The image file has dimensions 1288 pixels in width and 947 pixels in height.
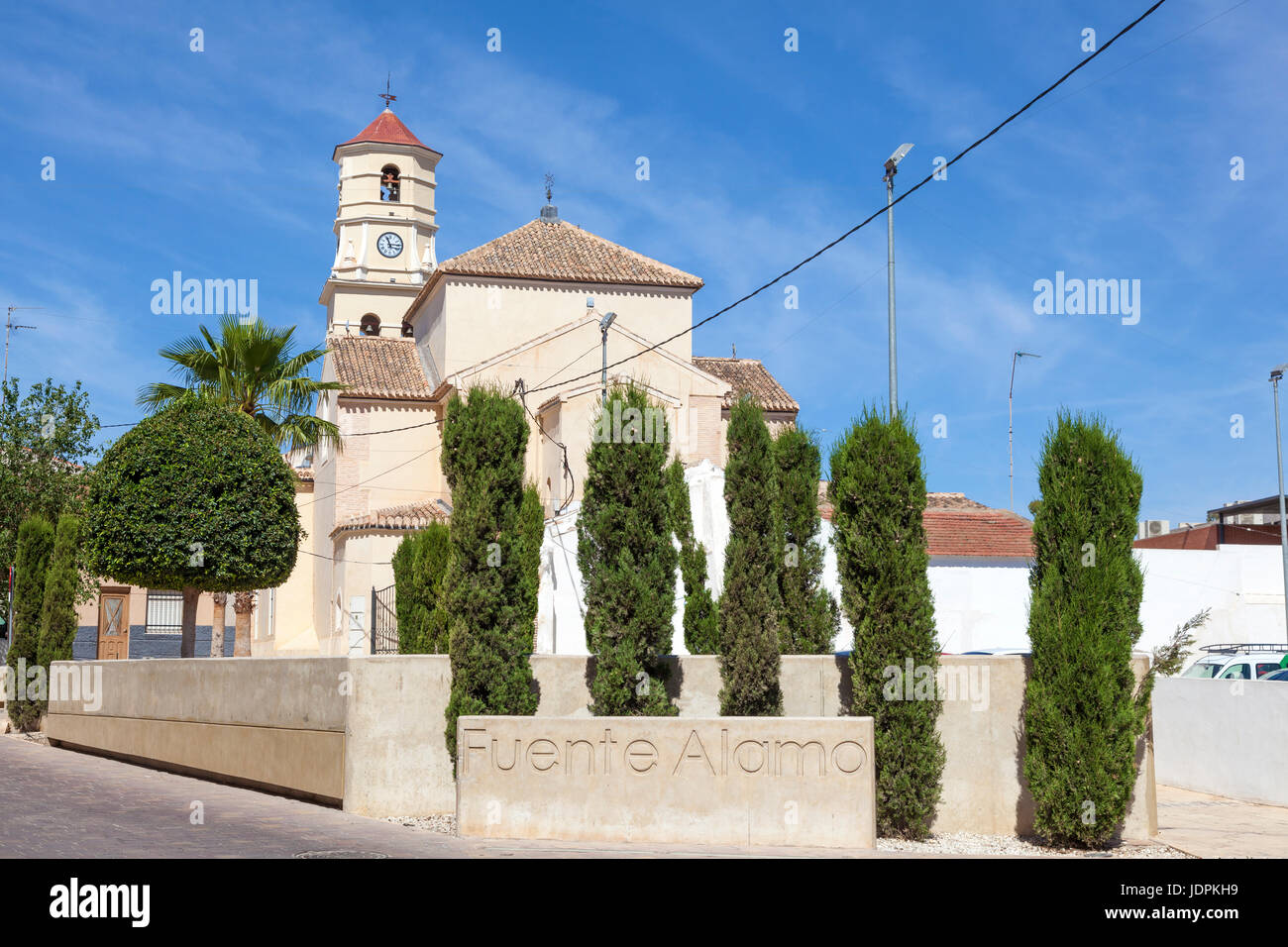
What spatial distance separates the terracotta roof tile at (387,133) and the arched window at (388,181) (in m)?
1.04

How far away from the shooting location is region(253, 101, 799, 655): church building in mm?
32281

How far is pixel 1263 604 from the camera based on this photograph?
36.3 metres

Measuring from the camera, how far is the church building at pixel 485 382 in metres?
32.3

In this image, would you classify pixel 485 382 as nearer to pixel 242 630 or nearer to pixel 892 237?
pixel 242 630

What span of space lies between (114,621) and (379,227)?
1800cm

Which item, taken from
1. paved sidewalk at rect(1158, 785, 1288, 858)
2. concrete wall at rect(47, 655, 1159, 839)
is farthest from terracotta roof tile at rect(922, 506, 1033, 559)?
concrete wall at rect(47, 655, 1159, 839)

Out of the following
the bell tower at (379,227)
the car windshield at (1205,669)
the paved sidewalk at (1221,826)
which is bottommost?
the paved sidewalk at (1221,826)

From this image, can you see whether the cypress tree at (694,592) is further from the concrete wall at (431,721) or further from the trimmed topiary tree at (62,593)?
the trimmed topiary tree at (62,593)

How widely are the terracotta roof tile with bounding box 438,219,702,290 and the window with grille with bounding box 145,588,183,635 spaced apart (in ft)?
55.4

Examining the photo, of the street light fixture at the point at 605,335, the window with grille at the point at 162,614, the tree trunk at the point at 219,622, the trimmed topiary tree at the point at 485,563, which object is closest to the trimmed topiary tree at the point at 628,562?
the trimmed topiary tree at the point at 485,563

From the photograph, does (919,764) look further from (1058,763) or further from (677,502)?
(677,502)

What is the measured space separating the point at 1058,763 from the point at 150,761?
44.3 feet

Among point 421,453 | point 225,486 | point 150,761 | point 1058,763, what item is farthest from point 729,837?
point 421,453

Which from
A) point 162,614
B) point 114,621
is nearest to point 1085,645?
point 162,614
